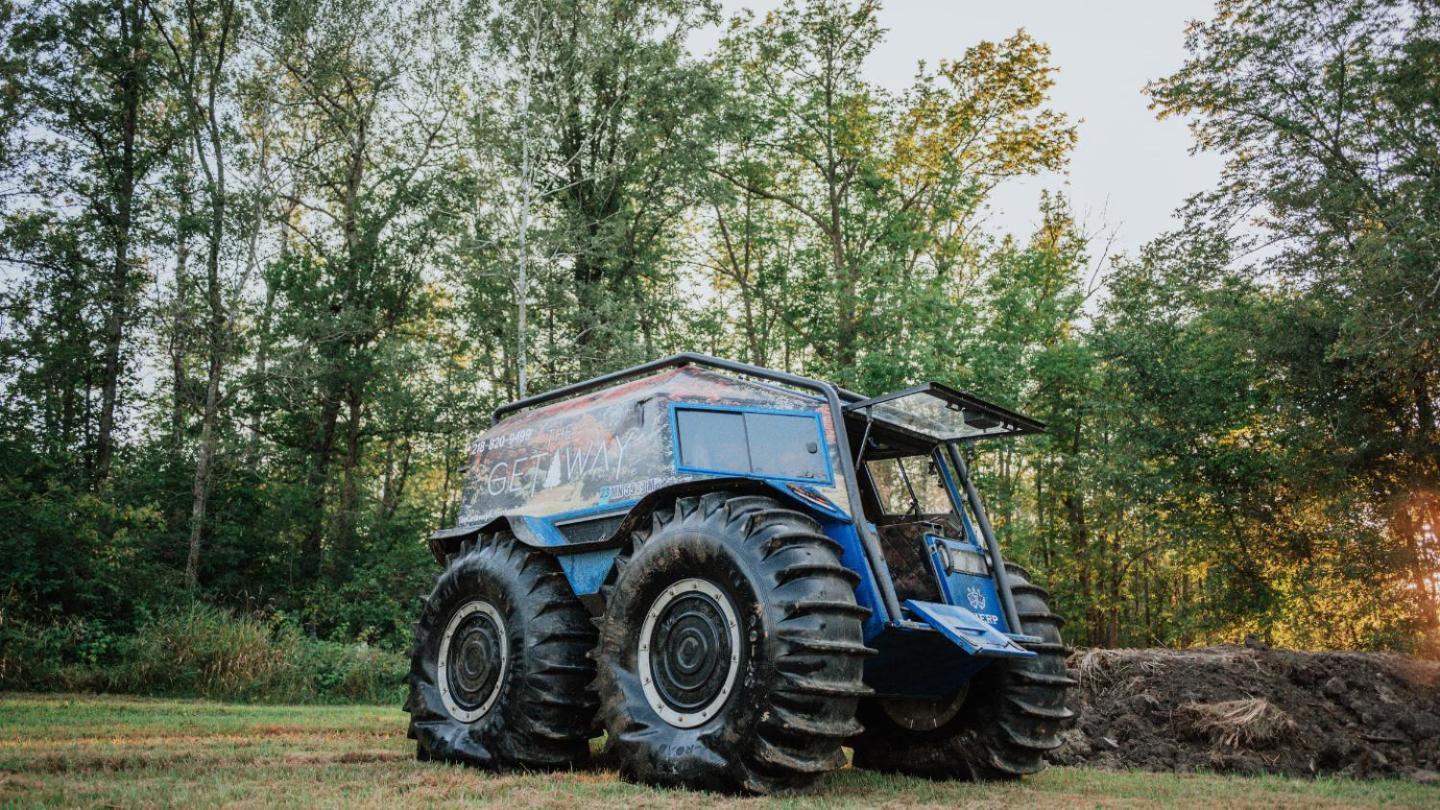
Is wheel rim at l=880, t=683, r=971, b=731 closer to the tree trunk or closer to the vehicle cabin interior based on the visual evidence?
the vehicle cabin interior

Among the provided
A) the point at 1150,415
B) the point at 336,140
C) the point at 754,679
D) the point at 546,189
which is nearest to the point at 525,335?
the point at 546,189

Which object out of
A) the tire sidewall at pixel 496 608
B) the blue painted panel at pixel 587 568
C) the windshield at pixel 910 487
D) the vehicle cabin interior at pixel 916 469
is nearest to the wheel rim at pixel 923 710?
the vehicle cabin interior at pixel 916 469

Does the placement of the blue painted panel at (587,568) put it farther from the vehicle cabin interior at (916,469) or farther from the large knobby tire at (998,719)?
the large knobby tire at (998,719)

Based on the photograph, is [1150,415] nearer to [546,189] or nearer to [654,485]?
[546,189]

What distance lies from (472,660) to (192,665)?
9.18 metres

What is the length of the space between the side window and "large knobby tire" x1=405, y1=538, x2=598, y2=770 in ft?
4.45

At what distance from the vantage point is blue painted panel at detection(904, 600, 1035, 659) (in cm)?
598

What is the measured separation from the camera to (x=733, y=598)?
19.1 ft

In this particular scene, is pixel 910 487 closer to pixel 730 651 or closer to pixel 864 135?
pixel 730 651

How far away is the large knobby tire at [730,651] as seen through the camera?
Result: 214 inches

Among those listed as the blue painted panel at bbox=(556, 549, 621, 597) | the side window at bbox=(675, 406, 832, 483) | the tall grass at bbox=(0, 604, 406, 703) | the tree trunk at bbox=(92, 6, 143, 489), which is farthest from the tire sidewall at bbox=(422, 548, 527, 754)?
the tree trunk at bbox=(92, 6, 143, 489)

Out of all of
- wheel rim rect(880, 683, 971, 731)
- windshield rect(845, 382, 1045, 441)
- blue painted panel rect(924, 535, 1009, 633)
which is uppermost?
windshield rect(845, 382, 1045, 441)

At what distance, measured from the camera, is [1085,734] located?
360 inches

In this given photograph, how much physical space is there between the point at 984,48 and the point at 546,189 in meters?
12.0
